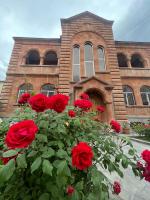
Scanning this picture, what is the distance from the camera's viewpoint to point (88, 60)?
15320 mm

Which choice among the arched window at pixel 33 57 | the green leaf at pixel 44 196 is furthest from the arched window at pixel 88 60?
the green leaf at pixel 44 196

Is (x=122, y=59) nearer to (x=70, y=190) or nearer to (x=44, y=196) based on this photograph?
(x=70, y=190)

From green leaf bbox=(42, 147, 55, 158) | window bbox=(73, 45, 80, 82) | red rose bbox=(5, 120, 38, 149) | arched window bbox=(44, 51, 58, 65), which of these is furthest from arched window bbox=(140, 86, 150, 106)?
red rose bbox=(5, 120, 38, 149)

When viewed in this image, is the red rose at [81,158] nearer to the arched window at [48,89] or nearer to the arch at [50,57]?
the arched window at [48,89]

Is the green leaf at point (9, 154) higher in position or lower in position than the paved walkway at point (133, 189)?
higher

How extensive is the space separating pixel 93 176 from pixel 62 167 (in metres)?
0.42

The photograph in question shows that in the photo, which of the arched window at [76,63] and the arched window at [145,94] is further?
Result: the arched window at [145,94]

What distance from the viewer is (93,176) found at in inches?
58.5

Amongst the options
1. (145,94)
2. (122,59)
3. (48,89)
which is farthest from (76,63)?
(145,94)

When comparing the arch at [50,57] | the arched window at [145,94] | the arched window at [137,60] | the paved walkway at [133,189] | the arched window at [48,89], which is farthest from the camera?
the arched window at [137,60]

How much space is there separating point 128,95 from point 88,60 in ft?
17.6

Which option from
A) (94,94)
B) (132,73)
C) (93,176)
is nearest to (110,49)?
(132,73)

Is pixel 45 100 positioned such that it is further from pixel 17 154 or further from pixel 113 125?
Answer: pixel 113 125

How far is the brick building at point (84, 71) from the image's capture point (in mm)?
13359
